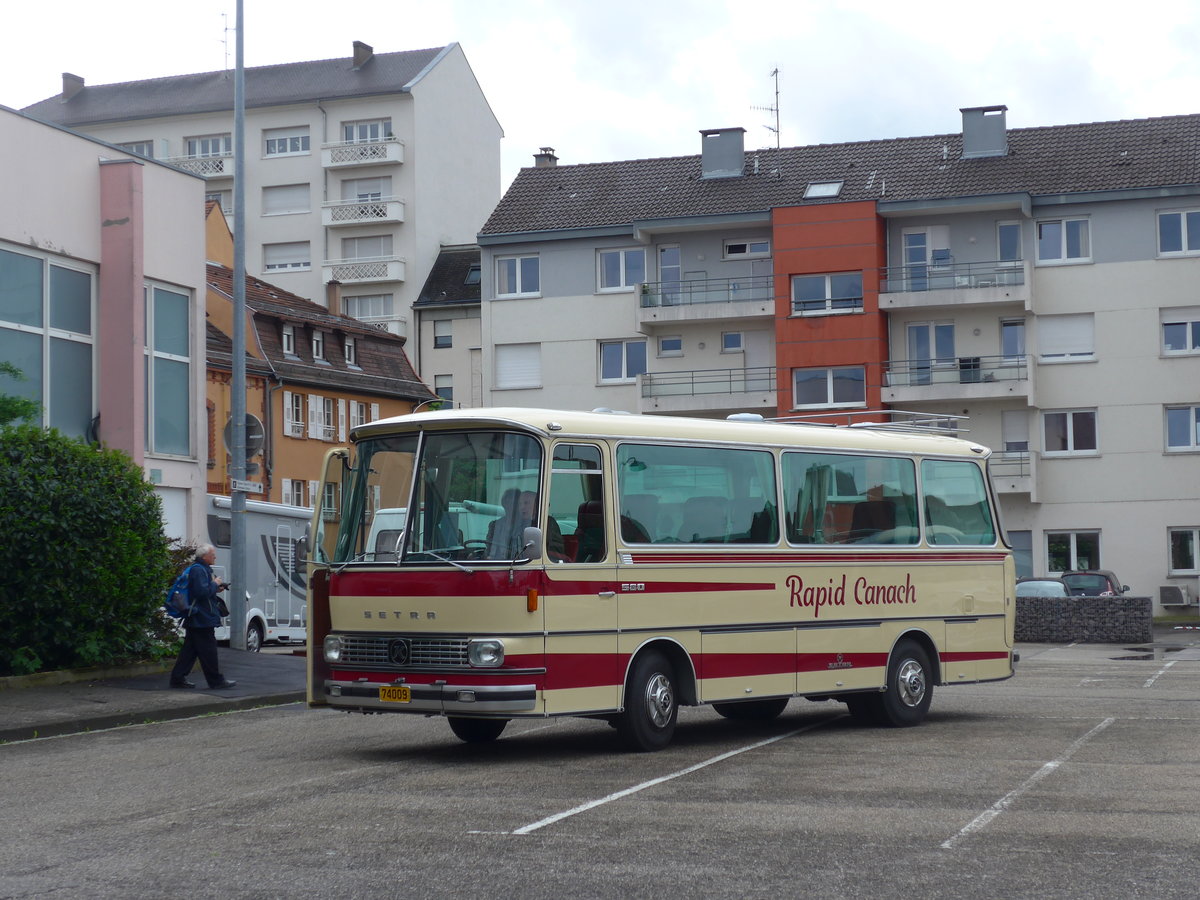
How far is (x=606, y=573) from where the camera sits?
14062 mm

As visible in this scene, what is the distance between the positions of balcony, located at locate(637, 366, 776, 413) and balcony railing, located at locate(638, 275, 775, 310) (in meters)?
2.32

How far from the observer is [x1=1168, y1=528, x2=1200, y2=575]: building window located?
52312 millimetres

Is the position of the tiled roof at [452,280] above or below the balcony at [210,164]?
below

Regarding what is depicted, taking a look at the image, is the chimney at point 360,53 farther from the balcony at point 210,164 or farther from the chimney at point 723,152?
the chimney at point 723,152

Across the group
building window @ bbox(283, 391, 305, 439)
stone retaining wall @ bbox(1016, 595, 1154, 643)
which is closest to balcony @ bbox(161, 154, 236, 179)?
building window @ bbox(283, 391, 305, 439)

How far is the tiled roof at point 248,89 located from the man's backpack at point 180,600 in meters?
62.2

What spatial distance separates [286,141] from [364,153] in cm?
465

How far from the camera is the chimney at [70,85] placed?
89312mm

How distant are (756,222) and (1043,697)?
125 feet

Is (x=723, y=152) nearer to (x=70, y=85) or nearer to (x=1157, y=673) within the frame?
(x=1157, y=673)

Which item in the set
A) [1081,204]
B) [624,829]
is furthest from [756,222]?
[624,829]

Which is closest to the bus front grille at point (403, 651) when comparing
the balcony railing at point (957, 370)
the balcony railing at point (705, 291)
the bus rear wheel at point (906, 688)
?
the bus rear wheel at point (906, 688)

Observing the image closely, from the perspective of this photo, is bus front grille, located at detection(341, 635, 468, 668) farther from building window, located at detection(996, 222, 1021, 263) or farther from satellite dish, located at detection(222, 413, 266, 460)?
building window, located at detection(996, 222, 1021, 263)

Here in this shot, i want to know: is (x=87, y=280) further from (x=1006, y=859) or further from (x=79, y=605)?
(x=1006, y=859)
